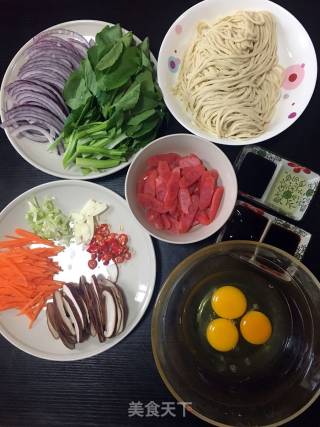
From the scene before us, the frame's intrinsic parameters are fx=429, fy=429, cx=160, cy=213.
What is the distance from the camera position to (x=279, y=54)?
1.75 metres

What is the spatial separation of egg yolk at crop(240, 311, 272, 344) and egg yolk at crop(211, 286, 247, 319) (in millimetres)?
46

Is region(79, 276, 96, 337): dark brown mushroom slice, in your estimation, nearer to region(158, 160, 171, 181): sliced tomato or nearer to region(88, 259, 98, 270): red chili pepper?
region(88, 259, 98, 270): red chili pepper

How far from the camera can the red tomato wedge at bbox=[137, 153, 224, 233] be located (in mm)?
1704

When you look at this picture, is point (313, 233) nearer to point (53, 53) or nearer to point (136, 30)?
point (136, 30)

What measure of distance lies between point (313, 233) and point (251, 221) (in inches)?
10.4

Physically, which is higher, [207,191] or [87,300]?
[207,191]

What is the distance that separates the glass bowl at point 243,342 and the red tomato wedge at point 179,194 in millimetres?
161

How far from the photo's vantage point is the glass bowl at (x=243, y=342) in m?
1.62

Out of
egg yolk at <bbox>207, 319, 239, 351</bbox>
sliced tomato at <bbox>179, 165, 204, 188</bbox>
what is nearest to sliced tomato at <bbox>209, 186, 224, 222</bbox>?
sliced tomato at <bbox>179, 165, 204, 188</bbox>

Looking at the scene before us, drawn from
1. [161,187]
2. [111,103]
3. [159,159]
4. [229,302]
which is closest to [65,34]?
[111,103]

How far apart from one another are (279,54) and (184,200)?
71cm

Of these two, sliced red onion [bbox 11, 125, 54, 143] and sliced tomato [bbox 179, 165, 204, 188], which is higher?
sliced tomato [bbox 179, 165, 204, 188]

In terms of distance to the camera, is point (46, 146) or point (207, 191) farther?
point (46, 146)

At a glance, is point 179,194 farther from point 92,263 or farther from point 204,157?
point 92,263
